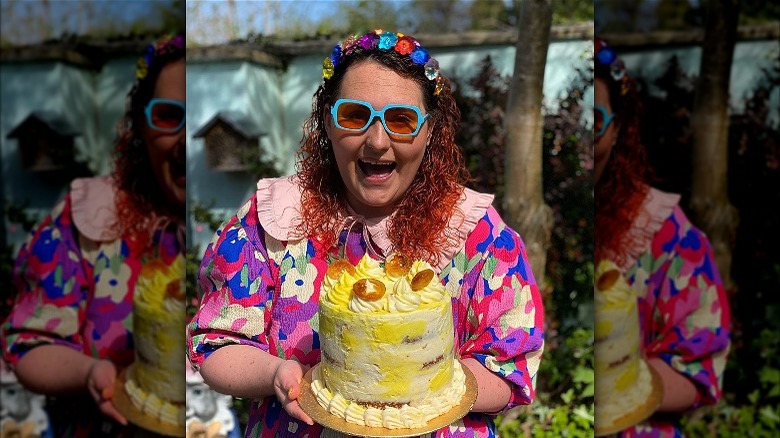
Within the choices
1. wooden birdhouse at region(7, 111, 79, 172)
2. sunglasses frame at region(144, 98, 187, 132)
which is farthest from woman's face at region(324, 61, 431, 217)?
wooden birdhouse at region(7, 111, 79, 172)

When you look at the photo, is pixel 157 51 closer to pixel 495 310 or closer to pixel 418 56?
pixel 418 56

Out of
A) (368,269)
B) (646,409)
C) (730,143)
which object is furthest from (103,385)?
(730,143)

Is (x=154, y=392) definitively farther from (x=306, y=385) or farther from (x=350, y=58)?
(x=350, y=58)

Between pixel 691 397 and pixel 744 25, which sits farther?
pixel 744 25

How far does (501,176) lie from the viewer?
7.64 feet

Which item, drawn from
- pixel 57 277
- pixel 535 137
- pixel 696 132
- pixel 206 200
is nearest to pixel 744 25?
pixel 696 132

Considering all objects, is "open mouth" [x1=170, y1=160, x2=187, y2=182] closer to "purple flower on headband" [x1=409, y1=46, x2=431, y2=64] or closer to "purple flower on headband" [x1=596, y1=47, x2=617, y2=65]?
"purple flower on headband" [x1=409, y1=46, x2=431, y2=64]

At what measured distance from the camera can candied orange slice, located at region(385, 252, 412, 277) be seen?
173 centimetres

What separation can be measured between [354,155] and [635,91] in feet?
3.87

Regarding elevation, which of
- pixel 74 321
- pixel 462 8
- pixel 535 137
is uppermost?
pixel 462 8

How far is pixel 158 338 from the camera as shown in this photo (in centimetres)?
241

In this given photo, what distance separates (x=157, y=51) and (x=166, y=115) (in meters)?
0.20

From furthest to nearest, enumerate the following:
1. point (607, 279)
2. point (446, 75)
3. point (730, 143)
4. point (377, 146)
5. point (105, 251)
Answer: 1. point (730, 143)
2. point (607, 279)
3. point (105, 251)
4. point (446, 75)
5. point (377, 146)

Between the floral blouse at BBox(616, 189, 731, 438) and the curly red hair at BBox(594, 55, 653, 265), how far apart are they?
5 cm
